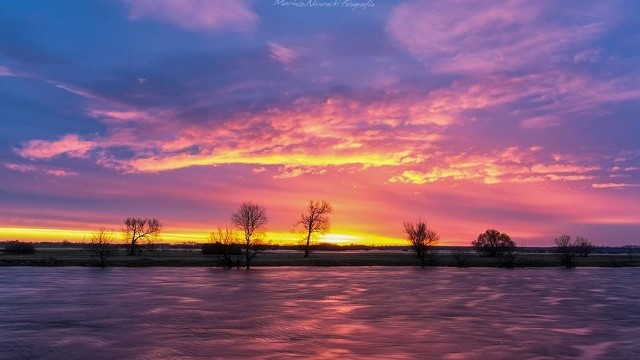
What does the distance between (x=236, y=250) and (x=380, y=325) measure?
64.3 m

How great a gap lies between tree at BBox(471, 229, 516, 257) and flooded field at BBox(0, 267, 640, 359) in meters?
82.3

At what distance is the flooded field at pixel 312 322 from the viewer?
19.9 m

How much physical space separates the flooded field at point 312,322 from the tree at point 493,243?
82.3m

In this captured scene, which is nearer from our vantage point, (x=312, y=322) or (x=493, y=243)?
(x=312, y=322)

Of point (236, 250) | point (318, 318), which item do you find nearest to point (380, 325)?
point (318, 318)

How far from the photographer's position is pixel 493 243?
5079 inches

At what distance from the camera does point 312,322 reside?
26.8 m

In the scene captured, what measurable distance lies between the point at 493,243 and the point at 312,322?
Answer: 110161 millimetres

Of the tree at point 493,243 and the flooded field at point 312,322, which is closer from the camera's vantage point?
the flooded field at point 312,322

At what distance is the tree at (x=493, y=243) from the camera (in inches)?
4988

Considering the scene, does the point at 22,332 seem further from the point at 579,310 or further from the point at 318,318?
the point at 579,310

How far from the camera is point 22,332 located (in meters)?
22.9

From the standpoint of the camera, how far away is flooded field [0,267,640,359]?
19922 mm

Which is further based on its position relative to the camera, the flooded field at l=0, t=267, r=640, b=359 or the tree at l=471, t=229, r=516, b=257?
the tree at l=471, t=229, r=516, b=257
